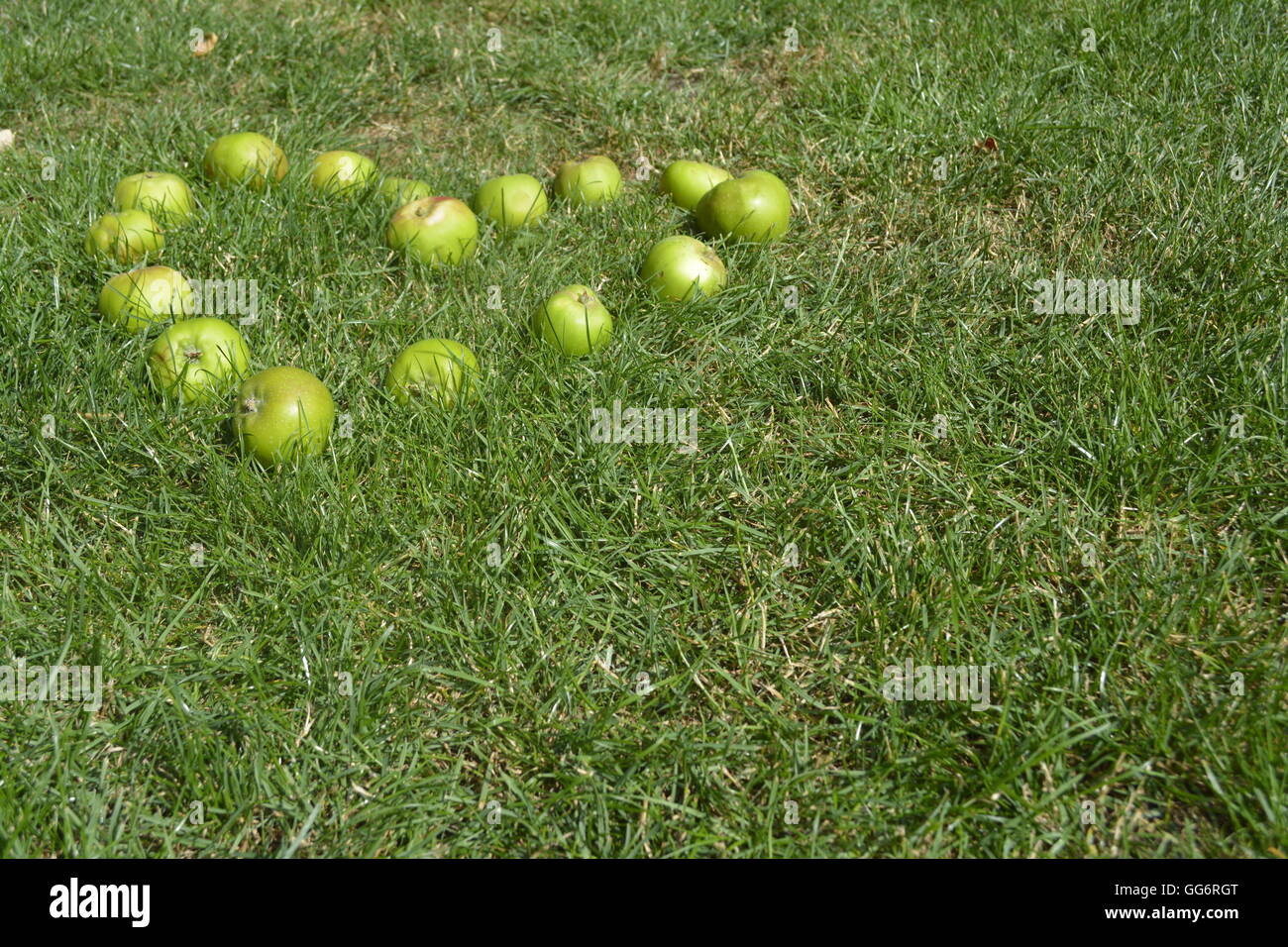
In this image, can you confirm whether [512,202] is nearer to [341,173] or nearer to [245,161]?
[341,173]

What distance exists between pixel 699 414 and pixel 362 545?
3.86 feet

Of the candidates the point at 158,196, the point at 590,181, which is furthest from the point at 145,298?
the point at 590,181

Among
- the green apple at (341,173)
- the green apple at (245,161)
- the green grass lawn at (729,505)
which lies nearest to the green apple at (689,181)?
the green grass lawn at (729,505)

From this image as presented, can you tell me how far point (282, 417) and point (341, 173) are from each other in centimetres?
173

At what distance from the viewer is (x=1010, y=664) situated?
8.63 feet

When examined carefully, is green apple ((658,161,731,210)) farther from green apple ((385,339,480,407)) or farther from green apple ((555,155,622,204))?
green apple ((385,339,480,407))

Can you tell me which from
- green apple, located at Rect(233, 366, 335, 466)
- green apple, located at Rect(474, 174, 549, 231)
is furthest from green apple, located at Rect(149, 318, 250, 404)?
green apple, located at Rect(474, 174, 549, 231)

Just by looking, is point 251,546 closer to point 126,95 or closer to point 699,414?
point 699,414

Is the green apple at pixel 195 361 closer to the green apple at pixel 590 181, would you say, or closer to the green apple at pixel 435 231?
the green apple at pixel 435 231

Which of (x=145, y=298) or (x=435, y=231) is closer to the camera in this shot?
(x=145, y=298)

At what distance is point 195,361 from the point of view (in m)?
3.48

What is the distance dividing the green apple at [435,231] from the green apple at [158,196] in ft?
2.86

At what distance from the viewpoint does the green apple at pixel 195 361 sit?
345 cm

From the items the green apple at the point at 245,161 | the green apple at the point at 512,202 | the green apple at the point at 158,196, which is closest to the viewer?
the green apple at the point at 158,196
